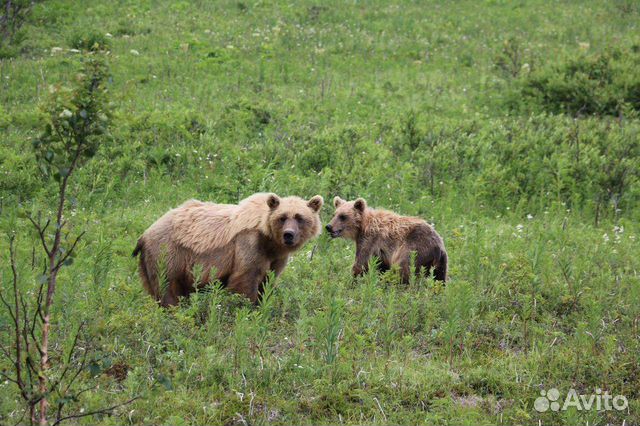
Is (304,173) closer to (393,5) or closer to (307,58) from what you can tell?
(307,58)

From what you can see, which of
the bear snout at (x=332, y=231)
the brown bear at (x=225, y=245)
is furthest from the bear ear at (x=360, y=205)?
the brown bear at (x=225, y=245)

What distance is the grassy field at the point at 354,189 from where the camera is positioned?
6.28 m

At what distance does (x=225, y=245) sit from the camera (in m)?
8.11

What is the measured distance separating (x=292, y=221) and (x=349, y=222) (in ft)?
6.15

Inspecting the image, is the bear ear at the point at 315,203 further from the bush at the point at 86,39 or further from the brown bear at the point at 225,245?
the bush at the point at 86,39

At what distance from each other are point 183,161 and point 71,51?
6.68 meters

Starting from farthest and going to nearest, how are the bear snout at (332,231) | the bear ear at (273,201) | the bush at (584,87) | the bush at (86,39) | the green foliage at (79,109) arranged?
the bush at (86,39) < the bush at (584,87) < the bear snout at (332,231) < the bear ear at (273,201) < the green foliage at (79,109)

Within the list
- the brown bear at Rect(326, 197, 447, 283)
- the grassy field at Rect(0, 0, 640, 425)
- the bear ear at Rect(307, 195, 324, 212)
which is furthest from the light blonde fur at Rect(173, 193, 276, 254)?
the brown bear at Rect(326, 197, 447, 283)

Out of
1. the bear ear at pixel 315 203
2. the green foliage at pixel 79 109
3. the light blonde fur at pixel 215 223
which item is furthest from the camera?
the bear ear at pixel 315 203

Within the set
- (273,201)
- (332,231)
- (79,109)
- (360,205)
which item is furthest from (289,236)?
(79,109)

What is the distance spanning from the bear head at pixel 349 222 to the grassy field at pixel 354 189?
0.37 meters

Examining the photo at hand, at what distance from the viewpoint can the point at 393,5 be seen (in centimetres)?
2388

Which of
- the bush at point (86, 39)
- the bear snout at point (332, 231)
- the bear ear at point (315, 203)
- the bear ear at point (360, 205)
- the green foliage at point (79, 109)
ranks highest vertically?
the green foliage at point (79, 109)

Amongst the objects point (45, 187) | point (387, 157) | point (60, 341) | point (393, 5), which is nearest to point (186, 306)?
point (60, 341)
